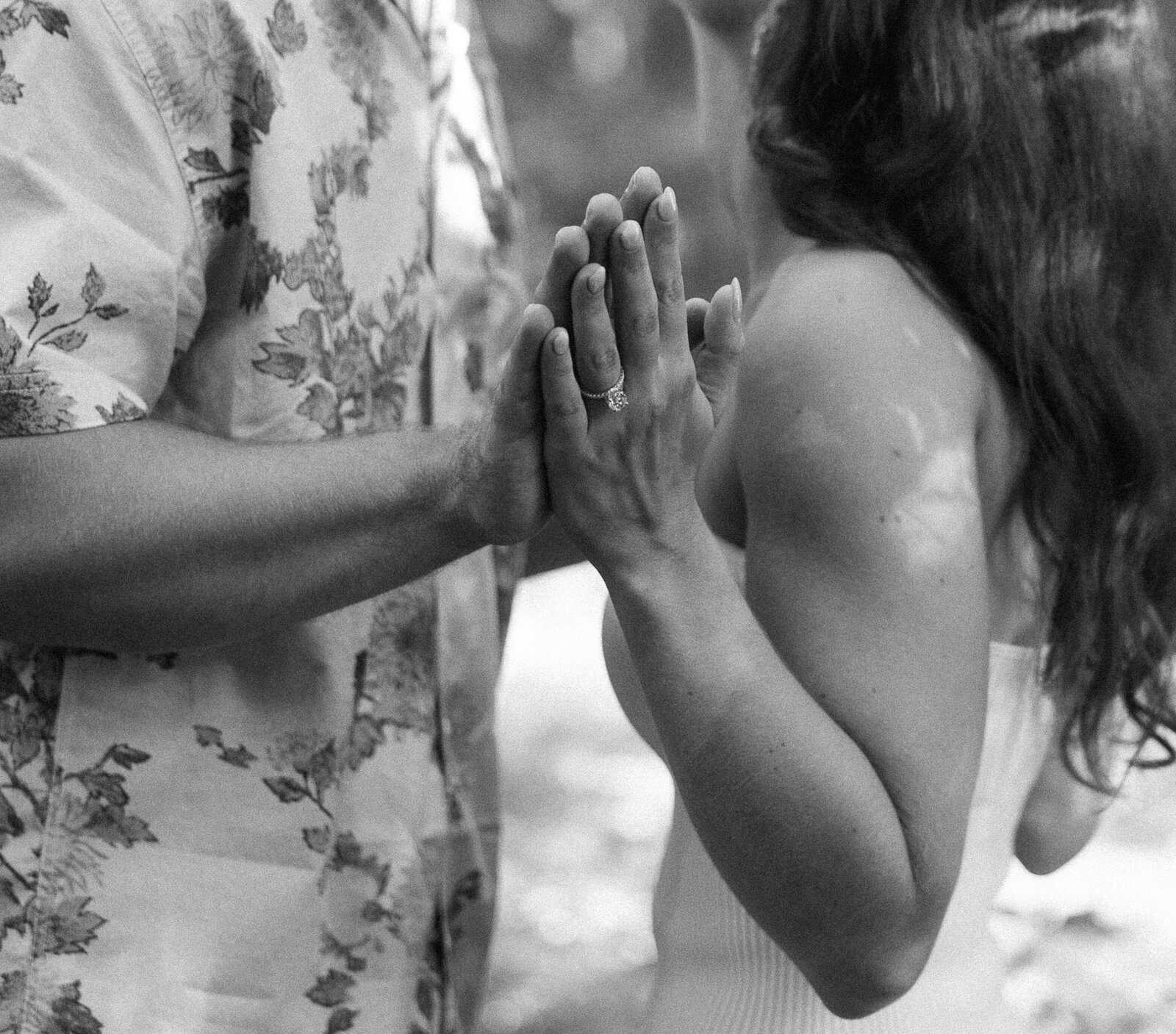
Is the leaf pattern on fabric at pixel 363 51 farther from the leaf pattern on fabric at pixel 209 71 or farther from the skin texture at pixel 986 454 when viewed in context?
the skin texture at pixel 986 454

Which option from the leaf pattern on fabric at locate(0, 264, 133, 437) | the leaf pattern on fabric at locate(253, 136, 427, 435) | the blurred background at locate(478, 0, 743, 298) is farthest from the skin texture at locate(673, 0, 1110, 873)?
the blurred background at locate(478, 0, 743, 298)

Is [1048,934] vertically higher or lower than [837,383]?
lower

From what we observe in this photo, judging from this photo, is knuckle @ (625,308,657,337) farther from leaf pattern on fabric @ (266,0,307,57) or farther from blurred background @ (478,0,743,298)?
blurred background @ (478,0,743,298)

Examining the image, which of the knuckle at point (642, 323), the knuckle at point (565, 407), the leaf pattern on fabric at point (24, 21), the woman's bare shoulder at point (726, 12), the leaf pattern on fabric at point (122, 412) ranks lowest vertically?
the leaf pattern on fabric at point (122, 412)

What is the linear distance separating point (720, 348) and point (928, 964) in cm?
83

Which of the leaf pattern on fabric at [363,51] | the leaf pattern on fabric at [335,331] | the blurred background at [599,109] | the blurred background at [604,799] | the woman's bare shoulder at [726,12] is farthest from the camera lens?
the blurred background at [599,109]

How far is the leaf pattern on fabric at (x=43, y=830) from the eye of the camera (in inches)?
61.2

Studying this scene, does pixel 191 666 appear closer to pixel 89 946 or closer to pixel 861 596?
pixel 89 946

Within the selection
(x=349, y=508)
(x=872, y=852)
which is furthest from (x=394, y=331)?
(x=872, y=852)

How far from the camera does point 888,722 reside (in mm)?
1533

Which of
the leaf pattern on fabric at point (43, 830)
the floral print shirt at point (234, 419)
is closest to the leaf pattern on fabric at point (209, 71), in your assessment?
the floral print shirt at point (234, 419)

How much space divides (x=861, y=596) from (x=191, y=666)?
2.21 feet

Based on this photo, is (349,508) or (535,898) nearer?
(349,508)

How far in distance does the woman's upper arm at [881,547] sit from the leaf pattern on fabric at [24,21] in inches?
29.1
